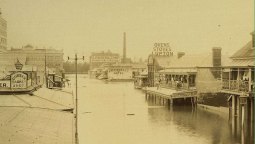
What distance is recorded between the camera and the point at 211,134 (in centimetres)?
1634

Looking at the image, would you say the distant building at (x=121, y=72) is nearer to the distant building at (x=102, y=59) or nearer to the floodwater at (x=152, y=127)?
the distant building at (x=102, y=59)

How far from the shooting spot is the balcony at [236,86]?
1720cm

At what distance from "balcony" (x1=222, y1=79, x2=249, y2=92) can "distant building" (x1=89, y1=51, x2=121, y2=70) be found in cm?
10364

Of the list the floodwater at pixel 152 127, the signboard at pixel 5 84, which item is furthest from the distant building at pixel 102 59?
the signboard at pixel 5 84

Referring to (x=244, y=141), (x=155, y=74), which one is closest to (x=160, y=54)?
(x=155, y=74)

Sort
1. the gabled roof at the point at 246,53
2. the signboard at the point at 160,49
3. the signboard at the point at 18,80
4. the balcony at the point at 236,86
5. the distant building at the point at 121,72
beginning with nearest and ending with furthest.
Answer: the signboard at the point at 18,80, the balcony at the point at 236,86, the gabled roof at the point at 246,53, the signboard at the point at 160,49, the distant building at the point at 121,72

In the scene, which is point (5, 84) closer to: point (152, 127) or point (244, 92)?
point (152, 127)

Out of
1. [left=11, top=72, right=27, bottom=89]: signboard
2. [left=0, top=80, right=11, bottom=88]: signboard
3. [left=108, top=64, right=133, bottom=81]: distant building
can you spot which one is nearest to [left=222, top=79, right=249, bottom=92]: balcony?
[left=11, top=72, right=27, bottom=89]: signboard

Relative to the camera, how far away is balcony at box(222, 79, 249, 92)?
17203mm

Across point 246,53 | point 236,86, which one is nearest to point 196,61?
point 246,53

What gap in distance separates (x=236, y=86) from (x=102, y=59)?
11128 cm

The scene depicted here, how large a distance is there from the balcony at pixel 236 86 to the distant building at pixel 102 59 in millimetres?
103640

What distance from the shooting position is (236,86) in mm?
17844

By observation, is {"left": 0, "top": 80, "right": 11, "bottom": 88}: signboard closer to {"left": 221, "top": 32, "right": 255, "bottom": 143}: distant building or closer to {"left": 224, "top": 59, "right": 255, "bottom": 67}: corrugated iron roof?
{"left": 221, "top": 32, "right": 255, "bottom": 143}: distant building
